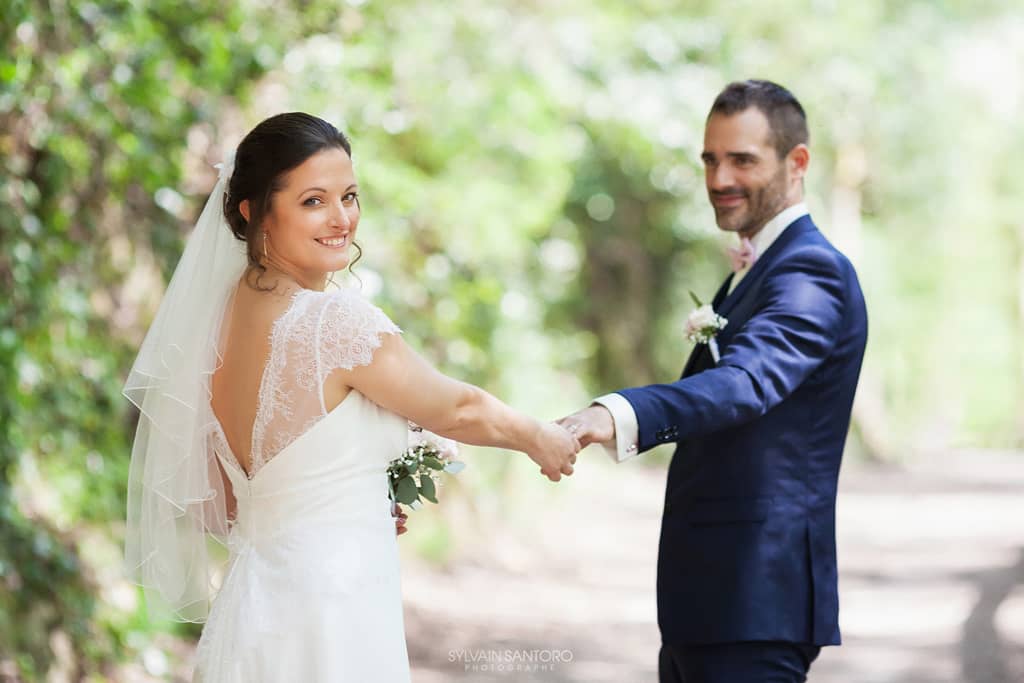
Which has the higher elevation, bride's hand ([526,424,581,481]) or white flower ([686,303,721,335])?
white flower ([686,303,721,335])

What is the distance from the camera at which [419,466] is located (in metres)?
2.91

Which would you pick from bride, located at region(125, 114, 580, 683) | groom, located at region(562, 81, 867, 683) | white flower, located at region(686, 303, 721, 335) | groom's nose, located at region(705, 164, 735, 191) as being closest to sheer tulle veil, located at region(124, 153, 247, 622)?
bride, located at region(125, 114, 580, 683)

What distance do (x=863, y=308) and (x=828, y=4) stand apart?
1178 centimetres

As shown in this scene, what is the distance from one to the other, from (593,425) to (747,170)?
0.89 metres

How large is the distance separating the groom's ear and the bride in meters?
1.00

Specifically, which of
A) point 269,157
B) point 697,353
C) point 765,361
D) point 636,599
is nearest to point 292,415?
point 269,157

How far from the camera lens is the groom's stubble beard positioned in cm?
330

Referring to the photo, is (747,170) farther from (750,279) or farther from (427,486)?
(427,486)

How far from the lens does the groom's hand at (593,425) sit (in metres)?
2.89

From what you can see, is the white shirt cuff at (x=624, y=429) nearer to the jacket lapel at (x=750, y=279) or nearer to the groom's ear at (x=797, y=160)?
the jacket lapel at (x=750, y=279)

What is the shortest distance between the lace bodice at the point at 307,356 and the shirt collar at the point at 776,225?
3.69 ft

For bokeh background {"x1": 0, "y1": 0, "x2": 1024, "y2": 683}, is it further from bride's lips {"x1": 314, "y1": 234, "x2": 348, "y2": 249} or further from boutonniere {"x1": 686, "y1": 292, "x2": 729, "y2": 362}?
boutonniere {"x1": 686, "y1": 292, "x2": 729, "y2": 362}

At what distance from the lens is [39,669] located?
452 centimetres

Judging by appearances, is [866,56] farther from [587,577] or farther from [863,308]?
[863,308]
